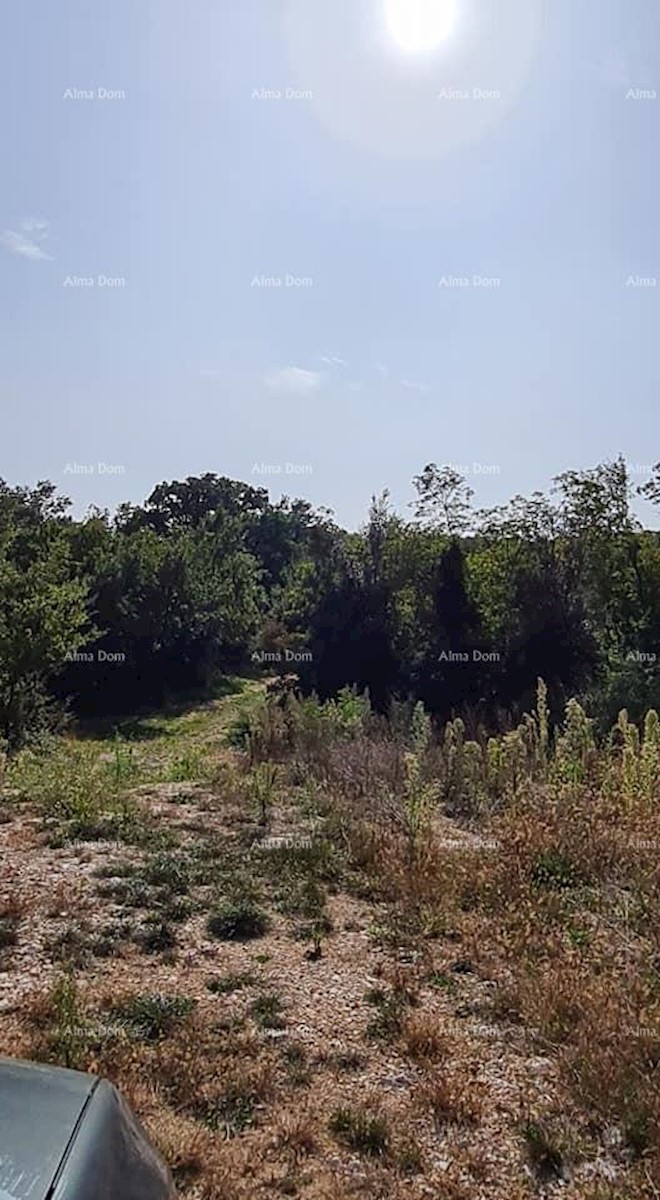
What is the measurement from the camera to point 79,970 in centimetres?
352

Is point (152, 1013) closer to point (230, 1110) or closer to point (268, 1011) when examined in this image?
point (268, 1011)

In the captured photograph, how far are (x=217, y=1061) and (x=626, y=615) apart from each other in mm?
9876

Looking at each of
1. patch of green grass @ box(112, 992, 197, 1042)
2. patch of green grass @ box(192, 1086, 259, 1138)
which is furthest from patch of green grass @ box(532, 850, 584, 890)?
patch of green grass @ box(192, 1086, 259, 1138)

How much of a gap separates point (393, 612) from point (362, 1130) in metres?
11.5

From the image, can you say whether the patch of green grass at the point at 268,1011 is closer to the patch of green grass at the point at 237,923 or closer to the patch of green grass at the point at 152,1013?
the patch of green grass at the point at 152,1013

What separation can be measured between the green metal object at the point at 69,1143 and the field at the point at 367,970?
A: 148 centimetres

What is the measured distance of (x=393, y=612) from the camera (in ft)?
45.6

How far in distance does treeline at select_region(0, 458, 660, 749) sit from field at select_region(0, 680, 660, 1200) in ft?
14.6

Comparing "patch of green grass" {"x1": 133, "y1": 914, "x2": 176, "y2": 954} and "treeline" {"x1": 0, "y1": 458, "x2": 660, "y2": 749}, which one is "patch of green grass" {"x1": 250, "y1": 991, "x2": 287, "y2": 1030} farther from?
"treeline" {"x1": 0, "y1": 458, "x2": 660, "y2": 749}

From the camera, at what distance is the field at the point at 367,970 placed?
2.42m

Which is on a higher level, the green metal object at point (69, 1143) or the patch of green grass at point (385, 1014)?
the green metal object at point (69, 1143)

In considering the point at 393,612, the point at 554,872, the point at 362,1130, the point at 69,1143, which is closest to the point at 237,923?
the point at 362,1130

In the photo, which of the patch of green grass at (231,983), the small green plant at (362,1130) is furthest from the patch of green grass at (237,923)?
the small green plant at (362,1130)

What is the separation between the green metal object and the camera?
867 mm
